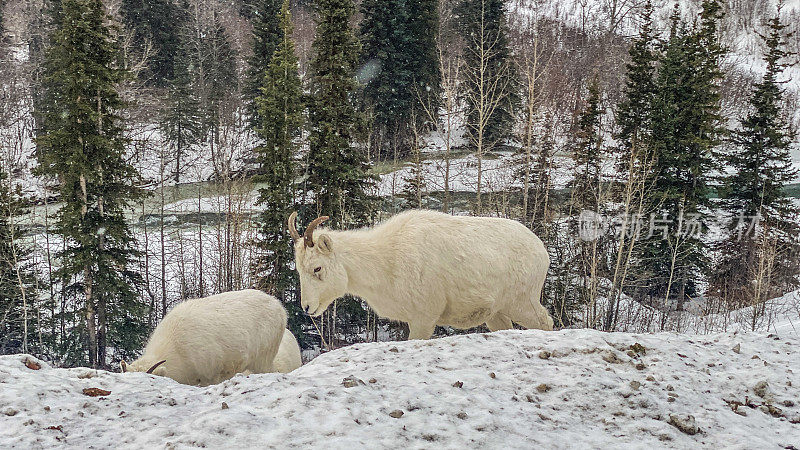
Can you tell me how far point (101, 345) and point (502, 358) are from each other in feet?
69.9

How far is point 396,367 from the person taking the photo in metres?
4.73

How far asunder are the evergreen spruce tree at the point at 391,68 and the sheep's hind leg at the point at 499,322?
106ft

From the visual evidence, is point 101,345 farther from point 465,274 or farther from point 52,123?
point 465,274

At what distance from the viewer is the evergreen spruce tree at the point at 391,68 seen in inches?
1590

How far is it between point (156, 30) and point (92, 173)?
124ft

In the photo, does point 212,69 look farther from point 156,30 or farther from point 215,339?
point 215,339

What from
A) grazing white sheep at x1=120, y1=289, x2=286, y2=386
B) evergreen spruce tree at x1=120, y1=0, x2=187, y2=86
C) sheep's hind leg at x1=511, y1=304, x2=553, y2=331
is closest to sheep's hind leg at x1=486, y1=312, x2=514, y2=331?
sheep's hind leg at x1=511, y1=304, x2=553, y2=331

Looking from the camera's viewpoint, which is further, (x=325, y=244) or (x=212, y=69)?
(x=212, y=69)

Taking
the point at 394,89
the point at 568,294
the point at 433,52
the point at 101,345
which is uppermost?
the point at 433,52

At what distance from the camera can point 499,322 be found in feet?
25.5

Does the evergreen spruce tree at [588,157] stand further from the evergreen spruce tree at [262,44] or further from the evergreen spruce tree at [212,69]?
the evergreen spruce tree at [212,69]

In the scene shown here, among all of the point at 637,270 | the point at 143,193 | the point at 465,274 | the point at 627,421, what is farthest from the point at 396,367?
the point at 637,270

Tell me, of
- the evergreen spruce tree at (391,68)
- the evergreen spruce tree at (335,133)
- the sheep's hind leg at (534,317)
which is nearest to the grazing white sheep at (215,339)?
the sheep's hind leg at (534,317)

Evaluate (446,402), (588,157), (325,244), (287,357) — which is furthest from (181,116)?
(446,402)
